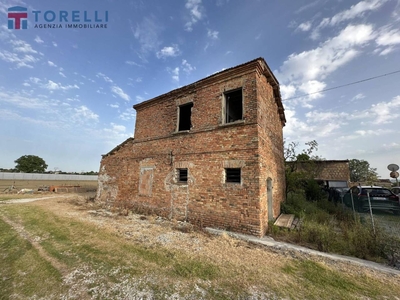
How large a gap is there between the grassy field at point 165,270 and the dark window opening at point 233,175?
2.08 meters

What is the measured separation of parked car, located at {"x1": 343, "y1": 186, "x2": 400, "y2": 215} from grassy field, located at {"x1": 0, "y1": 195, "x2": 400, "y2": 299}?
590 centimetres

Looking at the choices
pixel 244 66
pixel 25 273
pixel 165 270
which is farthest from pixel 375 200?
pixel 25 273

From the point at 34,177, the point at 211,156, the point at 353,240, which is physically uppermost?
the point at 211,156

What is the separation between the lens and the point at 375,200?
9070 mm

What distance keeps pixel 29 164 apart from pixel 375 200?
89.7m

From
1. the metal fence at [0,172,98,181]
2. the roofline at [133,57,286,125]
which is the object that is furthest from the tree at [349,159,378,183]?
the metal fence at [0,172,98,181]

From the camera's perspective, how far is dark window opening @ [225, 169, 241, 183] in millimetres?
6623

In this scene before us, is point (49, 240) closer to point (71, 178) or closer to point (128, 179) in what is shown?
point (128, 179)

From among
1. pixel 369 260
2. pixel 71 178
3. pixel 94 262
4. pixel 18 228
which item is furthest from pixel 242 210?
pixel 71 178

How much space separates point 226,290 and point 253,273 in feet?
2.88

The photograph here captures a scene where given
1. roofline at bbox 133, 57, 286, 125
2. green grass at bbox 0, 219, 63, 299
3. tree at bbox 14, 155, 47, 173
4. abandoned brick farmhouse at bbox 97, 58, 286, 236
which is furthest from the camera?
tree at bbox 14, 155, 47, 173

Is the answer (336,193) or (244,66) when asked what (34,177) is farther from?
(336,193)

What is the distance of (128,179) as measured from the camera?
10.4 m

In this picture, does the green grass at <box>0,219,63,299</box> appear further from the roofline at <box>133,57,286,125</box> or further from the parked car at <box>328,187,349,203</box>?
the parked car at <box>328,187,349,203</box>
